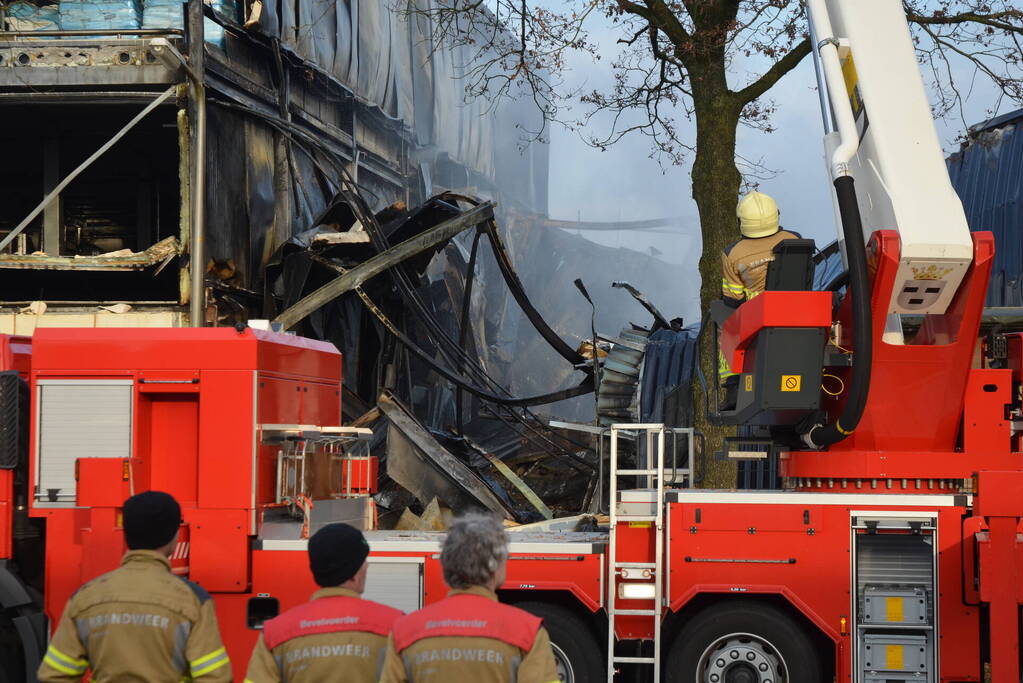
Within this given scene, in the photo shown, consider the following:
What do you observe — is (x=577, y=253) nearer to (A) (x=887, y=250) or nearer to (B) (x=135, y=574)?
(A) (x=887, y=250)

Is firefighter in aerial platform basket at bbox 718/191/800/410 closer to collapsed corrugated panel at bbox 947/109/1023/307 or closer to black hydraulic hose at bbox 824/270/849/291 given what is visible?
black hydraulic hose at bbox 824/270/849/291

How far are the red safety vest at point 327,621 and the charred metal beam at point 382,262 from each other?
13.1 m

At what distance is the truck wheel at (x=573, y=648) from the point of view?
7.95 m

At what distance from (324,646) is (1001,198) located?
18.3m

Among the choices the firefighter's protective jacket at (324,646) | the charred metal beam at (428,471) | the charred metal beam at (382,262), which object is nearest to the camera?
the firefighter's protective jacket at (324,646)

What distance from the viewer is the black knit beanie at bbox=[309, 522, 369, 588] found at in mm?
4328

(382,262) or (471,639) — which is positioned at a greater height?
(382,262)

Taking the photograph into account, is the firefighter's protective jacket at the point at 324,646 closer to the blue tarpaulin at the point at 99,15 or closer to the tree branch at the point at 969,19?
the tree branch at the point at 969,19

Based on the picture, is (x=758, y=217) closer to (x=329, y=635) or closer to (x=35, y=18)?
(x=329, y=635)

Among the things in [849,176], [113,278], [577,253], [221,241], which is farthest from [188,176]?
[577,253]

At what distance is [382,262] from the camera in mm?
18312

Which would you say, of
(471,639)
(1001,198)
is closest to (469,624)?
(471,639)

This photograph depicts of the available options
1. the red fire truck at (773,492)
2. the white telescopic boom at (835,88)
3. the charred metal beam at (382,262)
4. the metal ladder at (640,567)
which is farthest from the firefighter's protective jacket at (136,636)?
the charred metal beam at (382,262)

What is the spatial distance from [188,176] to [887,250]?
41.9ft
